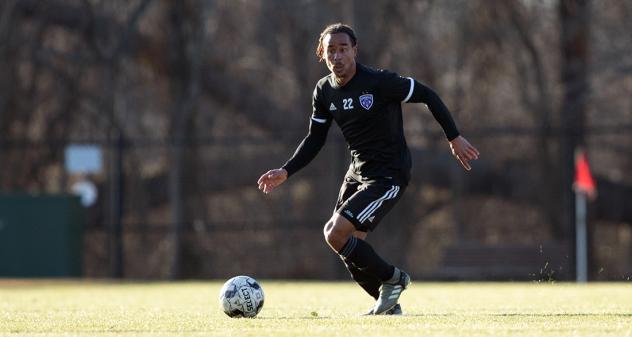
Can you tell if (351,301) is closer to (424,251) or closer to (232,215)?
(424,251)

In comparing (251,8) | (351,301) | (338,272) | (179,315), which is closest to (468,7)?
(251,8)

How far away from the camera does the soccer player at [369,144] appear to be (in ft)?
27.9

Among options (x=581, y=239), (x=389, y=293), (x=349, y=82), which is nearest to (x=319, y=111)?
(x=349, y=82)

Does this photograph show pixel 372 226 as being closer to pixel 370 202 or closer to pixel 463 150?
pixel 370 202

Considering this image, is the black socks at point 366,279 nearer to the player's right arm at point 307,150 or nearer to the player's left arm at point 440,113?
the player's right arm at point 307,150

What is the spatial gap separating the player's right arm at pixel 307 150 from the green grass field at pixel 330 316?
978 mm

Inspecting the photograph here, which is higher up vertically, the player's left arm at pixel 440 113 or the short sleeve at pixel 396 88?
the short sleeve at pixel 396 88

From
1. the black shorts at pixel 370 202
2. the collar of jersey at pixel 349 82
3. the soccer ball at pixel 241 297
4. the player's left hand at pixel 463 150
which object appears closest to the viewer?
the player's left hand at pixel 463 150

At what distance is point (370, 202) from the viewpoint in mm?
8500

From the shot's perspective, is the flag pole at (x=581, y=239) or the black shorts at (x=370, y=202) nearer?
the black shorts at (x=370, y=202)

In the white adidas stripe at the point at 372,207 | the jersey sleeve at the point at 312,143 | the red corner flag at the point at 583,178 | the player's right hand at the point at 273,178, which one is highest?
the jersey sleeve at the point at 312,143

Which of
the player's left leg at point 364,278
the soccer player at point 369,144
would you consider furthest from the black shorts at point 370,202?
the player's left leg at point 364,278

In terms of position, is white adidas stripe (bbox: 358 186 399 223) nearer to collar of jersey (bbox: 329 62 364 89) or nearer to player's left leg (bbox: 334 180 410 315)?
player's left leg (bbox: 334 180 410 315)

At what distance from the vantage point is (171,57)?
2595cm
